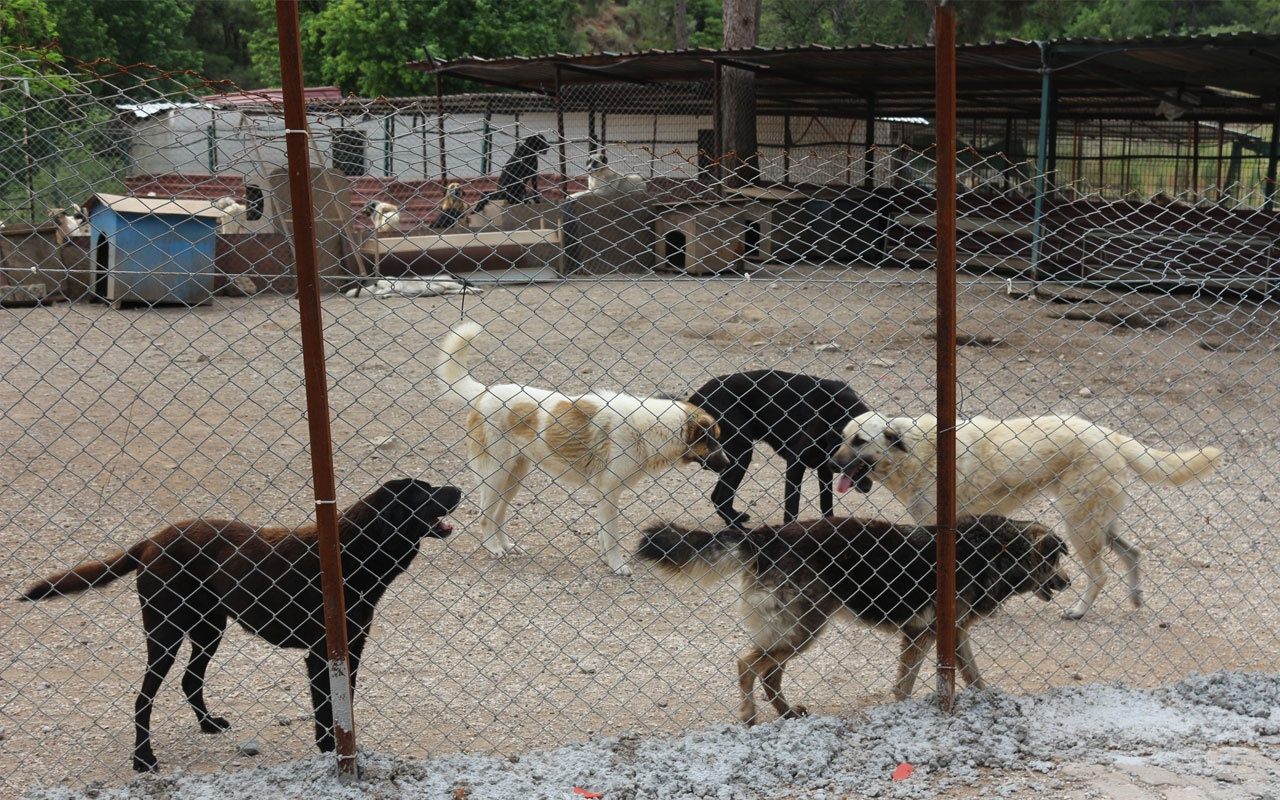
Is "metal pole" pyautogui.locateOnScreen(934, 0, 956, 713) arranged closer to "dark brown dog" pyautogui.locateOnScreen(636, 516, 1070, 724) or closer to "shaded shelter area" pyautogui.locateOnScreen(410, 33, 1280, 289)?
"dark brown dog" pyautogui.locateOnScreen(636, 516, 1070, 724)

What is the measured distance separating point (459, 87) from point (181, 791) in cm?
2708

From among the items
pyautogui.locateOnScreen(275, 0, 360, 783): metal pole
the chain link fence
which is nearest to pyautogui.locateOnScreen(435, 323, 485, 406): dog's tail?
the chain link fence

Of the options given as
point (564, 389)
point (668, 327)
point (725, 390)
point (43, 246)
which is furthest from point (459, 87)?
point (725, 390)

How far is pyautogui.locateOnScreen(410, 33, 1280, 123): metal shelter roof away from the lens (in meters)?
11.6

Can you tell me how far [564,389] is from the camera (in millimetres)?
8367

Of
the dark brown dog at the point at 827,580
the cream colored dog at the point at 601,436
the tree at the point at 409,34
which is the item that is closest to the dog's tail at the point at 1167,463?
the dark brown dog at the point at 827,580

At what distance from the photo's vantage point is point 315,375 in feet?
9.05

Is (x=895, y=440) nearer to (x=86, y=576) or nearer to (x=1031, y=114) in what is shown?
(x=86, y=576)

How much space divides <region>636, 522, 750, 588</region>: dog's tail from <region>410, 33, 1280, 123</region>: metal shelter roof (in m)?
8.89

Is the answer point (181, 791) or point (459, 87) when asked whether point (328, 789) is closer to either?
point (181, 791)

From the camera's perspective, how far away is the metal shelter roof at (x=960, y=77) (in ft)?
37.9

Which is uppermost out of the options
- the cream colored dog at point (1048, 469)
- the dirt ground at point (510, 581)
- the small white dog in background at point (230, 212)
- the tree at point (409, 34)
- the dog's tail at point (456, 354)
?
the tree at point (409, 34)

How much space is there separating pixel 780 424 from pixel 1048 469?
1666mm

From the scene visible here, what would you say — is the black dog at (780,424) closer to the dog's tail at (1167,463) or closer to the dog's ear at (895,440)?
the dog's ear at (895,440)
